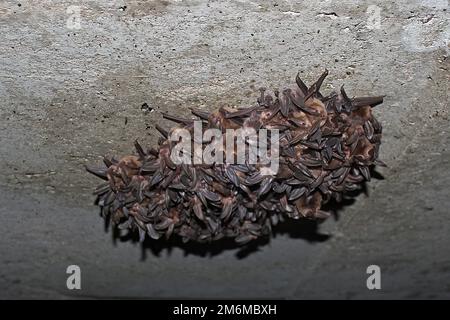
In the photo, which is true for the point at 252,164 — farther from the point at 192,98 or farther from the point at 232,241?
the point at 232,241

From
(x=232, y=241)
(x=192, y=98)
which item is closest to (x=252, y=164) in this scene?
(x=192, y=98)

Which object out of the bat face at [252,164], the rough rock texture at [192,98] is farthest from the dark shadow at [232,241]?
the bat face at [252,164]

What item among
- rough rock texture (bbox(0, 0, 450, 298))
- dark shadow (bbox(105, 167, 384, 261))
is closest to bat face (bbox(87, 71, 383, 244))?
rough rock texture (bbox(0, 0, 450, 298))

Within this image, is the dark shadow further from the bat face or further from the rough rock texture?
the bat face

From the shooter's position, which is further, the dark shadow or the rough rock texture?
the dark shadow

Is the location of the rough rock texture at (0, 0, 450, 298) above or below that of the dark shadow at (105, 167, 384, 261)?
above

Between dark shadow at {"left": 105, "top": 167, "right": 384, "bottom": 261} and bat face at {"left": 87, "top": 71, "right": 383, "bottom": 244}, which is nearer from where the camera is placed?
bat face at {"left": 87, "top": 71, "right": 383, "bottom": 244}
